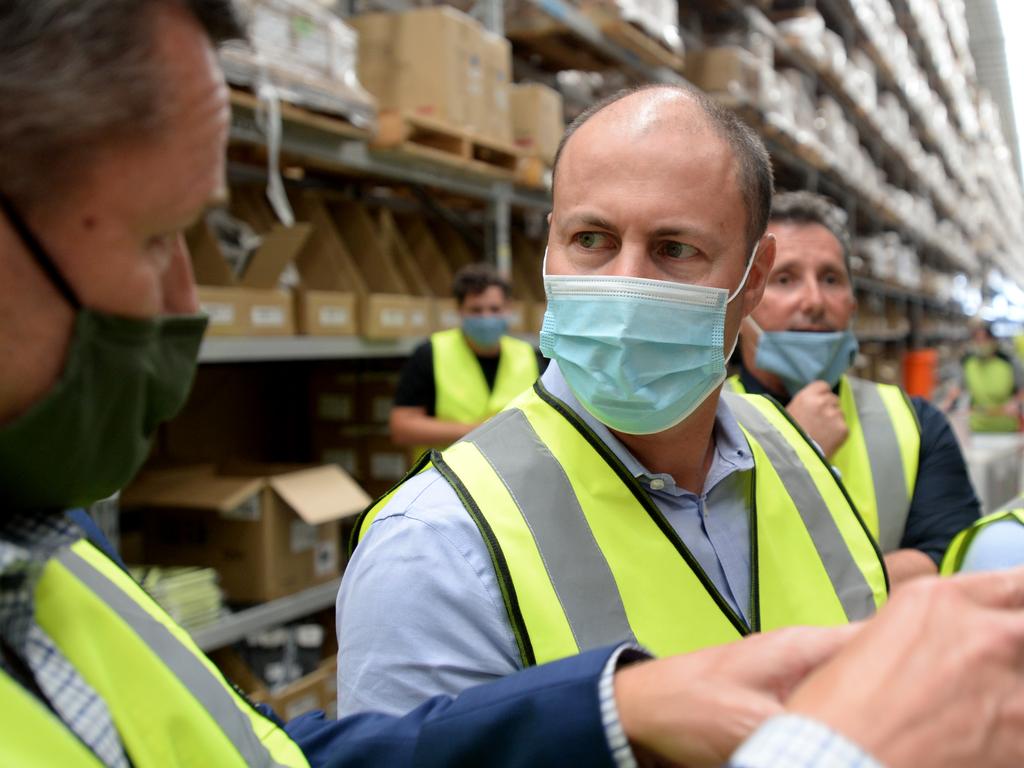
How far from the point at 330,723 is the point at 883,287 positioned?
10842mm

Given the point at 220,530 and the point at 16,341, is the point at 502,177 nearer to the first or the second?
the point at 220,530

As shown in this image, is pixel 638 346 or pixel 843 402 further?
pixel 843 402

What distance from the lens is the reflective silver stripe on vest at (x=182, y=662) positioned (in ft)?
2.94

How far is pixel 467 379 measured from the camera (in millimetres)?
3762

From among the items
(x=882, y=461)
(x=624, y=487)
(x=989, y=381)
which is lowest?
(x=989, y=381)

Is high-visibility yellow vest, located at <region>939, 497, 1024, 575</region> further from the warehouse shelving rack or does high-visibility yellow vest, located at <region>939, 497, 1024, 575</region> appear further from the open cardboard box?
the open cardboard box

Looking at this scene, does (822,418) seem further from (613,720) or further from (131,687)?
(131,687)

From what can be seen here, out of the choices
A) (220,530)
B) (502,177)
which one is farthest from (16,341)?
(502,177)

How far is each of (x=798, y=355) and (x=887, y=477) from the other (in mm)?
366

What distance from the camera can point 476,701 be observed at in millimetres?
771

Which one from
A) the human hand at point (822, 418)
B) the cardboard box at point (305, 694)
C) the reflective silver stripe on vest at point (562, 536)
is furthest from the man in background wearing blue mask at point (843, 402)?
the cardboard box at point (305, 694)

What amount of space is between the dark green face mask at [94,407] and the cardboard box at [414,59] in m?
2.80

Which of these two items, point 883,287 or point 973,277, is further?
point 973,277

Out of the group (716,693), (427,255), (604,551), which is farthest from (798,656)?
(427,255)
